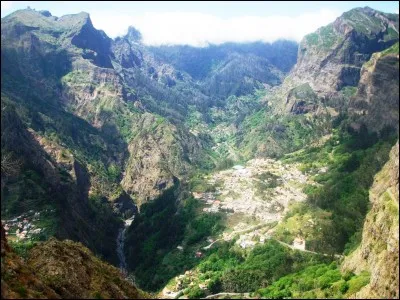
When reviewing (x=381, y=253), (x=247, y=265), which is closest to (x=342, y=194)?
(x=247, y=265)

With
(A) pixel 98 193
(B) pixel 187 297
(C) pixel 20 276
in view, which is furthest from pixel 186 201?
(C) pixel 20 276

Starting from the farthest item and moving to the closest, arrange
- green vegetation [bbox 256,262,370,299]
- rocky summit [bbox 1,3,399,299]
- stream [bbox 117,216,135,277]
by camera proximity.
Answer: stream [bbox 117,216,135,277]
green vegetation [bbox 256,262,370,299]
rocky summit [bbox 1,3,399,299]

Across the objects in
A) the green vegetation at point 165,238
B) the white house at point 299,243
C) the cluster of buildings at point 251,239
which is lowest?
the green vegetation at point 165,238

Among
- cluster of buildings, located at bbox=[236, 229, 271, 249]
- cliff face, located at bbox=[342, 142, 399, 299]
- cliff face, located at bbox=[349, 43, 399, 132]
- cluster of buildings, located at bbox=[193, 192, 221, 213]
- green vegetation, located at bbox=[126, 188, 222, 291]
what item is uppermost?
cliff face, located at bbox=[349, 43, 399, 132]

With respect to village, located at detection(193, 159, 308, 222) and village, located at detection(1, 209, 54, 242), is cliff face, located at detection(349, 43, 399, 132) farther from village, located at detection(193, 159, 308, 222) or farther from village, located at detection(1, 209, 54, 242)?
village, located at detection(1, 209, 54, 242)

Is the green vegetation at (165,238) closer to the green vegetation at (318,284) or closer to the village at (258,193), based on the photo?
the village at (258,193)

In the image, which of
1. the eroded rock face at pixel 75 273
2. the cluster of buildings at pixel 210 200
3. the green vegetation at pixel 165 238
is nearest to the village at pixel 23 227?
the green vegetation at pixel 165 238

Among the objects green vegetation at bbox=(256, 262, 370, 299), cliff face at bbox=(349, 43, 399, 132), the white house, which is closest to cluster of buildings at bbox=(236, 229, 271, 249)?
the white house
